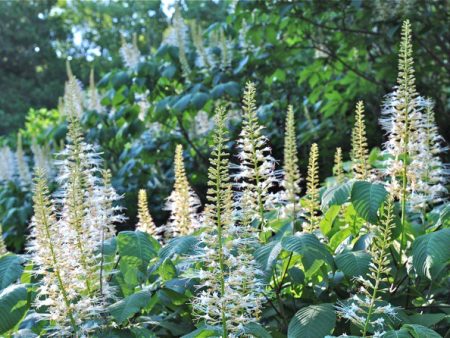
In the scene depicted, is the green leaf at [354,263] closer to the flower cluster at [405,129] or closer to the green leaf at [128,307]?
the flower cluster at [405,129]

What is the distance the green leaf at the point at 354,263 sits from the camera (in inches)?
106

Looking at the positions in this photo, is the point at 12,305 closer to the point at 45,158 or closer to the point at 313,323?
the point at 313,323

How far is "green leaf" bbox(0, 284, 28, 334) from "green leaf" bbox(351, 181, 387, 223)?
5.23 feet

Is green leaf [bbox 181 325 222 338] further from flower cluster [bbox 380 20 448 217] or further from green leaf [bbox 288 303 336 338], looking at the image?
flower cluster [bbox 380 20 448 217]

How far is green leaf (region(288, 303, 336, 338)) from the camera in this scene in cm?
244

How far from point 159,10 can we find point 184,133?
46.3 ft

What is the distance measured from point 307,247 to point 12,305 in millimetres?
1340

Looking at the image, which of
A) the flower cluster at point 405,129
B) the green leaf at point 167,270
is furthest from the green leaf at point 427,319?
the green leaf at point 167,270

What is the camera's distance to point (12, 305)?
2.74 m

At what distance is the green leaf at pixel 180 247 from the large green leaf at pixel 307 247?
44cm

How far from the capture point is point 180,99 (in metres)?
6.84

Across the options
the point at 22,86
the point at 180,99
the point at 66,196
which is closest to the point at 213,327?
the point at 66,196

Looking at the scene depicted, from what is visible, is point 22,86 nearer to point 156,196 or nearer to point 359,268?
point 156,196

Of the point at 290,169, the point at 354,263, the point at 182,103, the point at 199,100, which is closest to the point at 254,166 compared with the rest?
the point at 290,169
